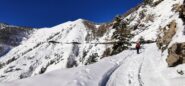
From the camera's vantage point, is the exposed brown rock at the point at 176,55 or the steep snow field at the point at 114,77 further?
the exposed brown rock at the point at 176,55

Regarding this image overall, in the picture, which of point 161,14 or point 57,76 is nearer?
point 57,76

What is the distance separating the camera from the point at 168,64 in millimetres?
21625

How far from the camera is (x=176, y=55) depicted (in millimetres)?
21312

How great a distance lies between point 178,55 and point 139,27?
68168 millimetres

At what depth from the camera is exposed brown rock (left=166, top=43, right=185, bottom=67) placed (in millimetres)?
20984

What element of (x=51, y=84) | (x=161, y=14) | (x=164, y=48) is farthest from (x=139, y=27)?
(x=51, y=84)

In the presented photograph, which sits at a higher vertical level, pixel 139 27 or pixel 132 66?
pixel 139 27

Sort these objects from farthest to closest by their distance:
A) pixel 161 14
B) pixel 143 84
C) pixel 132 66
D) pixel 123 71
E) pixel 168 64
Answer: pixel 161 14 < pixel 132 66 < pixel 123 71 < pixel 168 64 < pixel 143 84

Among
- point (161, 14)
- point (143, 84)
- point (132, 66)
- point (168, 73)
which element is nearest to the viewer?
point (143, 84)

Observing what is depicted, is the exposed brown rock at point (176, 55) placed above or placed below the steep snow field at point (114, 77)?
above

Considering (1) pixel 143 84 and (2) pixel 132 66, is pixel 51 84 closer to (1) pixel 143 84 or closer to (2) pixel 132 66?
(1) pixel 143 84

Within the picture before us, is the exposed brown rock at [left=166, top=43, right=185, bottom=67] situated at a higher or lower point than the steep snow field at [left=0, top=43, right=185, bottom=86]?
higher

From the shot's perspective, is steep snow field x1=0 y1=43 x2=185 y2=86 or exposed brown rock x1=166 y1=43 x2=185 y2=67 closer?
steep snow field x1=0 y1=43 x2=185 y2=86

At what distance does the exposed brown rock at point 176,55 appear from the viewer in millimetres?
20984
